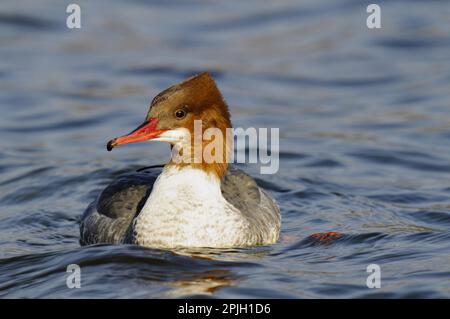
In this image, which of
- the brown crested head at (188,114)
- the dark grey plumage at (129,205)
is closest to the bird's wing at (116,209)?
the dark grey plumage at (129,205)

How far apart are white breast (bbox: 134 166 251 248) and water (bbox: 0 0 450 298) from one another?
147mm

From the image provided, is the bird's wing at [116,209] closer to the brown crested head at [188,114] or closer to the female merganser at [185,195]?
the female merganser at [185,195]

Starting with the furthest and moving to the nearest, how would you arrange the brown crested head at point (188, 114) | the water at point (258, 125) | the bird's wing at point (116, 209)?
the bird's wing at point (116, 209) < the brown crested head at point (188, 114) < the water at point (258, 125)

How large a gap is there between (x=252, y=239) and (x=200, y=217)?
2.09 ft

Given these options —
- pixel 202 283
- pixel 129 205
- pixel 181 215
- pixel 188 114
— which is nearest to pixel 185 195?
pixel 181 215

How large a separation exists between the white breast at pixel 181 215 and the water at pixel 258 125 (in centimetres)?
15

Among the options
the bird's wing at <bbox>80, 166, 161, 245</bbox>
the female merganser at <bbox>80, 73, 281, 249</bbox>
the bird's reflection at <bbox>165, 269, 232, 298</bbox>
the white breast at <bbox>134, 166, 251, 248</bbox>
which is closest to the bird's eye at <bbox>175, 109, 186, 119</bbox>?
the female merganser at <bbox>80, 73, 281, 249</bbox>

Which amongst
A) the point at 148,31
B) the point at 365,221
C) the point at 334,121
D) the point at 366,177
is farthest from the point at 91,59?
the point at 365,221

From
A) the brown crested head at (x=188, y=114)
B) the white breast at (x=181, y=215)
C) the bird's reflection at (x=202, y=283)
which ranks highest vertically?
the brown crested head at (x=188, y=114)

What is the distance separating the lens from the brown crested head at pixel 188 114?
834 centimetres

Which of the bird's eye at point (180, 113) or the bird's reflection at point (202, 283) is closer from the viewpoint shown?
the bird's reflection at point (202, 283)

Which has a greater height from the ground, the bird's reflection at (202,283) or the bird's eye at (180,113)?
the bird's eye at (180,113)

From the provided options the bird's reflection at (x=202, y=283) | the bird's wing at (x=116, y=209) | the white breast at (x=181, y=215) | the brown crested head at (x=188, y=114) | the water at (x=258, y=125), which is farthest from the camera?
the bird's wing at (x=116, y=209)
